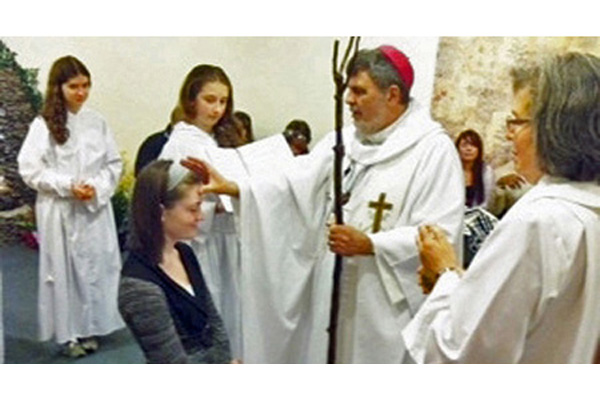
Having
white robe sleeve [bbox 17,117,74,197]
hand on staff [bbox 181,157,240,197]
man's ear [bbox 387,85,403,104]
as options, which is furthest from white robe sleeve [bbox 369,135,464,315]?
white robe sleeve [bbox 17,117,74,197]

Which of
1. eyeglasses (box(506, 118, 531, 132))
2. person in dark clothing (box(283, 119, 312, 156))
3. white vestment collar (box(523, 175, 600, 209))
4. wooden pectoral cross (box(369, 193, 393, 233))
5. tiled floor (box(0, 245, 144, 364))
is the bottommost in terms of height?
tiled floor (box(0, 245, 144, 364))

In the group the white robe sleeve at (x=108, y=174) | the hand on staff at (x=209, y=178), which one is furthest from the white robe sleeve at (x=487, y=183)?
the white robe sleeve at (x=108, y=174)

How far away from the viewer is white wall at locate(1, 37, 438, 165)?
2.08 m

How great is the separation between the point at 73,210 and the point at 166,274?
0.30 metres

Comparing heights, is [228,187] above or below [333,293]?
above

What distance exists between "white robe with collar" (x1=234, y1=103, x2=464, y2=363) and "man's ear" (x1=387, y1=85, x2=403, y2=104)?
46 mm

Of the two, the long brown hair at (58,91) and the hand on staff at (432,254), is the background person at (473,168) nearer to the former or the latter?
the hand on staff at (432,254)

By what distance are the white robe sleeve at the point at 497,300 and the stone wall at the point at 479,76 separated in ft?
1.19

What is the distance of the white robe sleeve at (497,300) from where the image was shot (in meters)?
1.74

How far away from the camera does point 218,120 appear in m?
2.10

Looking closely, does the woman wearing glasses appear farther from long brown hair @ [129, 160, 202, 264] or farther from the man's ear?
long brown hair @ [129, 160, 202, 264]
